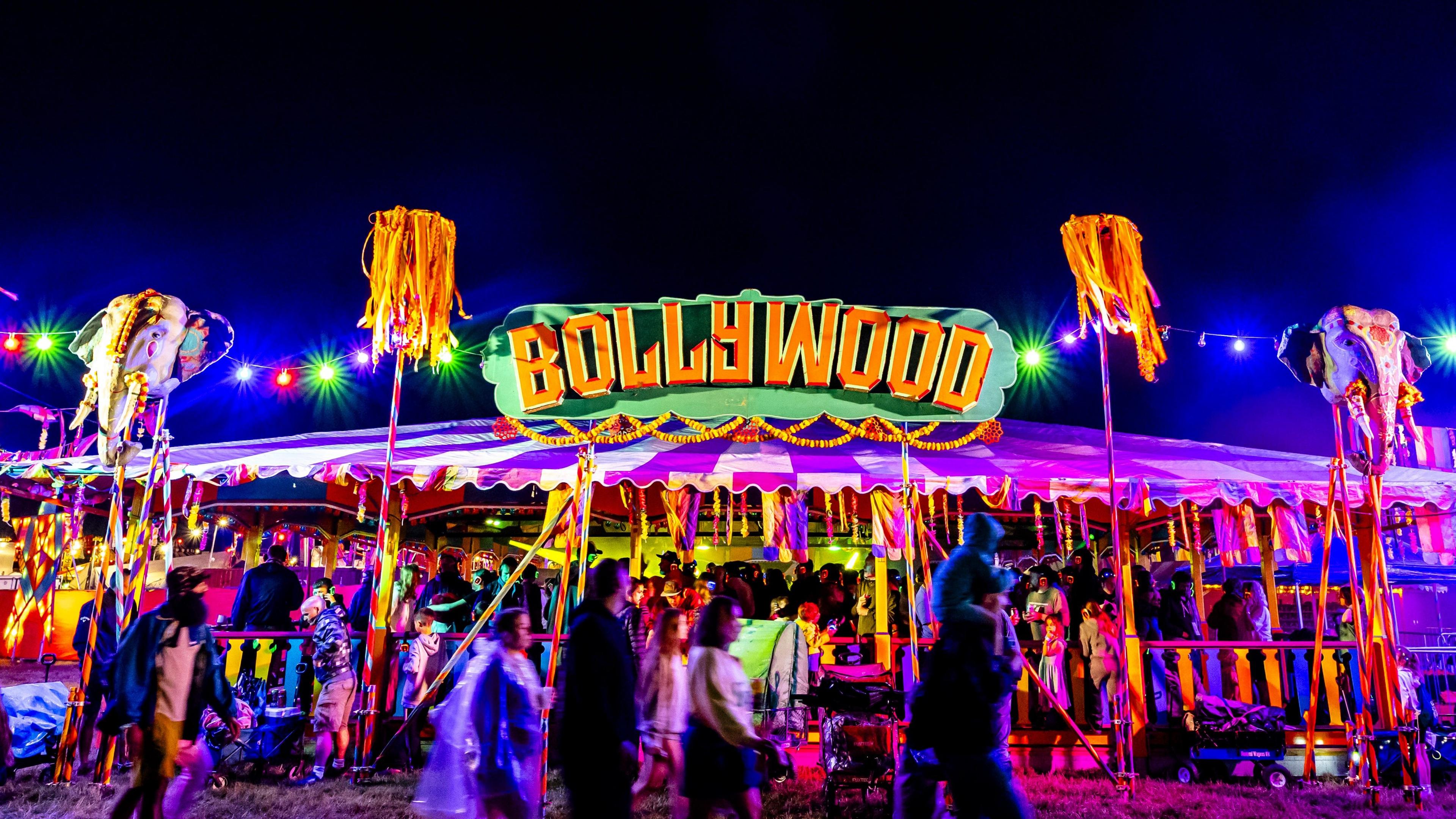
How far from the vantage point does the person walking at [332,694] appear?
7215 millimetres

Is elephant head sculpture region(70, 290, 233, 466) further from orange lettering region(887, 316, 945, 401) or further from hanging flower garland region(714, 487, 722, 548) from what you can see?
orange lettering region(887, 316, 945, 401)

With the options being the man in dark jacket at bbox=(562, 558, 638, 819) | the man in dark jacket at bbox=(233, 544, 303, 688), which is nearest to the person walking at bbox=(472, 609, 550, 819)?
the man in dark jacket at bbox=(562, 558, 638, 819)

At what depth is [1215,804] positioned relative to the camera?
265 inches

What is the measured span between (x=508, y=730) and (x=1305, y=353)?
7.26 metres

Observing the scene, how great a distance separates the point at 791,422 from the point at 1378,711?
6799mm

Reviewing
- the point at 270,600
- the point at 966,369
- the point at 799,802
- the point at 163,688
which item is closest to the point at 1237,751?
the point at 799,802

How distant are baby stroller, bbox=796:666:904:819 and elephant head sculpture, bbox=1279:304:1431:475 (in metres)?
4.26

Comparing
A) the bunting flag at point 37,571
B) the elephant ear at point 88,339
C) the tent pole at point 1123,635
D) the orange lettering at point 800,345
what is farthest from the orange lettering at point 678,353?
the bunting flag at point 37,571

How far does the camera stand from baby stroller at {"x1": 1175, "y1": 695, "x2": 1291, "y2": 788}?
758cm

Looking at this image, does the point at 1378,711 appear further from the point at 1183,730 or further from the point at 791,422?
the point at 791,422

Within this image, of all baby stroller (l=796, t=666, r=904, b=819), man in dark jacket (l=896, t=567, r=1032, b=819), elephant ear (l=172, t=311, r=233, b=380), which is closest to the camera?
man in dark jacket (l=896, t=567, r=1032, b=819)

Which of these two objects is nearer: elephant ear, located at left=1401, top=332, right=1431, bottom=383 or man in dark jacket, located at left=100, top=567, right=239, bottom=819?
man in dark jacket, located at left=100, top=567, right=239, bottom=819

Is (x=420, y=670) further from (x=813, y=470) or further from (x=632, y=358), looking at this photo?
(x=813, y=470)

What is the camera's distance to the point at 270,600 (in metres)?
8.45
